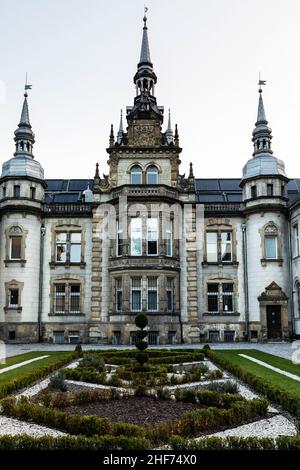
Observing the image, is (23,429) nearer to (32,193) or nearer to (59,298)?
(59,298)

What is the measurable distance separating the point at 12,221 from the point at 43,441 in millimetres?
29894

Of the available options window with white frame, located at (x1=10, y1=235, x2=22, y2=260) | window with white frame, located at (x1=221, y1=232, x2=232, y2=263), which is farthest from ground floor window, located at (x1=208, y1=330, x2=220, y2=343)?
window with white frame, located at (x1=10, y1=235, x2=22, y2=260)

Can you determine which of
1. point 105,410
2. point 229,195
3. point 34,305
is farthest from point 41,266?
point 105,410

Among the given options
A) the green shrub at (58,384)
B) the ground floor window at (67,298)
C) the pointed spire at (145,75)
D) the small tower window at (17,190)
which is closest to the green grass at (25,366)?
the green shrub at (58,384)

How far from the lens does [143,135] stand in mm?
37656

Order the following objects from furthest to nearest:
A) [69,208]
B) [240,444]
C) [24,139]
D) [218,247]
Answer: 1. [24,139]
2. [69,208]
3. [218,247]
4. [240,444]

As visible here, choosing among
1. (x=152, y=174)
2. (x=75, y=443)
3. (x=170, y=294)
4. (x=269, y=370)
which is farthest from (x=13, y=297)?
(x=75, y=443)

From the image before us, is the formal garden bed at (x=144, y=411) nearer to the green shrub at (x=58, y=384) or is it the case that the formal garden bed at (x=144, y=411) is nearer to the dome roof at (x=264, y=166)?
the green shrub at (x=58, y=384)

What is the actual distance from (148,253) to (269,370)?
1771 cm

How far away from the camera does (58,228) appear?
38625 millimetres

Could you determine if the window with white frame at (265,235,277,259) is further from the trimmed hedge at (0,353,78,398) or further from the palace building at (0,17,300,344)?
the trimmed hedge at (0,353,78,398)

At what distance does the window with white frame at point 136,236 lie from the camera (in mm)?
35875

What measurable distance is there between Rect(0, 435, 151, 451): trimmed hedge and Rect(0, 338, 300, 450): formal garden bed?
0.02 metres

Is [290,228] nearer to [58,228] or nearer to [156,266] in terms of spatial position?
[156,266]
